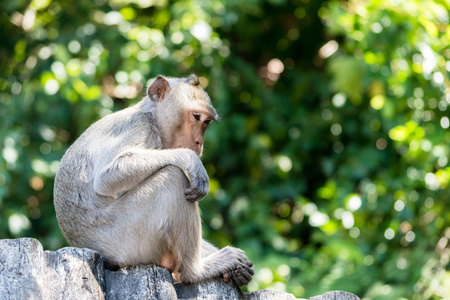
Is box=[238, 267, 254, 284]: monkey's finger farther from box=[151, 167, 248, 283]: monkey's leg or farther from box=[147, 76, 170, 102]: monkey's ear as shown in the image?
box=[147, 76, 170, 102]: monkey's ear

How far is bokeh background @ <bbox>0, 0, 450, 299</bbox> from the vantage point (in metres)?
A: 6.55

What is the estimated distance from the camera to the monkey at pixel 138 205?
13.0ft

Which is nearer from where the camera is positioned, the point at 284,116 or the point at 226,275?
the point at 226,275

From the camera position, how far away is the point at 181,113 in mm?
4633

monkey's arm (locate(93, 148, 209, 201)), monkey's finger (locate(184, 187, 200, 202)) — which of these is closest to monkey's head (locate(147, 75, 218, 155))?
monkey's arm (locate(93, 148, 209, 201))

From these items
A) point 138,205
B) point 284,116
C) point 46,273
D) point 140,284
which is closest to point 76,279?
point 46,273

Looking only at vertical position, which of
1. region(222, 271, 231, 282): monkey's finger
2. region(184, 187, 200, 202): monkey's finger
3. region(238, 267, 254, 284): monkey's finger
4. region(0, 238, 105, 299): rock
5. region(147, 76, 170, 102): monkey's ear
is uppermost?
region(147, 76, 170, 102): monkey's ear

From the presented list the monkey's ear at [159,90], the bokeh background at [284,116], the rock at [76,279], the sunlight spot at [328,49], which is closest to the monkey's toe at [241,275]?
the rock at [76,279]

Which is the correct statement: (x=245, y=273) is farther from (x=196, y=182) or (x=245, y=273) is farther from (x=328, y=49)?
(x=328, y=49)

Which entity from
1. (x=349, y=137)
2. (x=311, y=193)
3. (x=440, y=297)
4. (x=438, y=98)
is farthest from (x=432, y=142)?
(x=311, y=193)

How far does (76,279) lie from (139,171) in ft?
2.56

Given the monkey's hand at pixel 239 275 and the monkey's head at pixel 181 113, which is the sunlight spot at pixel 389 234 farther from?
the monkey's hand at pixel 239 275

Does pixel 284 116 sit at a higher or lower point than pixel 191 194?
lower

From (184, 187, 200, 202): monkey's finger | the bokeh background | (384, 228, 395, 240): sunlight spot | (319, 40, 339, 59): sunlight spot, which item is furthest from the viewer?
(319, 40, 339, 59): sunlight spot
